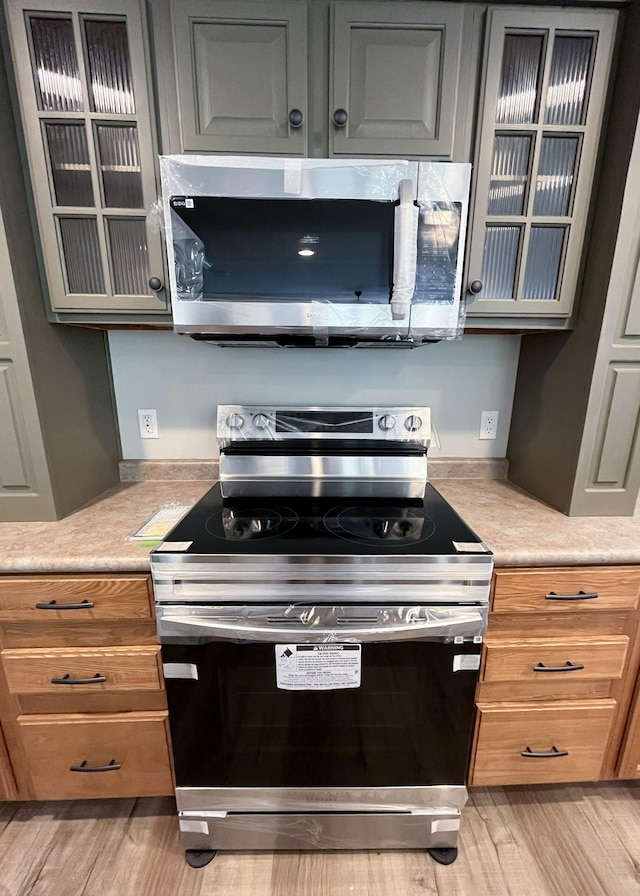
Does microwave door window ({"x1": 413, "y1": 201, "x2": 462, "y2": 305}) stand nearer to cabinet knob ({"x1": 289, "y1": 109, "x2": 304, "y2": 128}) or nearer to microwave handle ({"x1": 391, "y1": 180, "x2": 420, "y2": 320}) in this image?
microwave handle ({"x1": 391, "y1": 180, "x2": 420, "y2": 320})

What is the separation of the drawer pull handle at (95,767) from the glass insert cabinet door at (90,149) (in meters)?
1.31

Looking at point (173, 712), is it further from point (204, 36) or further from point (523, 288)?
point (204, 36)

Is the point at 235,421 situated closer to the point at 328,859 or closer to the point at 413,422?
the point at 413,422

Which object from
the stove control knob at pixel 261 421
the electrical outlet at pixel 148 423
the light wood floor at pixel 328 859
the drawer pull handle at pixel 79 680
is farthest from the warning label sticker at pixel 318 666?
the electrical outlet at pixel 148 423

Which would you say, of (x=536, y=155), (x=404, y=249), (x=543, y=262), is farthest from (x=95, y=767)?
(x=536, y=155)

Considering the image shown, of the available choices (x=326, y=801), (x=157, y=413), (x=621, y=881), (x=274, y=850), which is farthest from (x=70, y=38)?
(x=621, y=881)

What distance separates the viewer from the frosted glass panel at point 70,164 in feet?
3.37

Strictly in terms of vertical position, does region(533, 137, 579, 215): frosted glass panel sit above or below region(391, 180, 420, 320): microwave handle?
above

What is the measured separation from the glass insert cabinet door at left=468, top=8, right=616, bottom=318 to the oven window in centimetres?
104

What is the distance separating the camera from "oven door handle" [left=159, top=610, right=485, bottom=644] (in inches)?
36.3

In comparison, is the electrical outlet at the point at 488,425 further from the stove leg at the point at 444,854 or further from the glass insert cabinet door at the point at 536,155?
the stove leg at the point at 444,854

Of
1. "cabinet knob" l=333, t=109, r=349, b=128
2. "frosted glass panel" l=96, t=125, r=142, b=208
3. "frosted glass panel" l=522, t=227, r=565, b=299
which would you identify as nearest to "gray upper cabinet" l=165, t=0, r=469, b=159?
"cabinet knob" l=333, t=109, r=349, b=128

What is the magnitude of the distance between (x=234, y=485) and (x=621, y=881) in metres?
1.58

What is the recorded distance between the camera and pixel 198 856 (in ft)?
3.62
